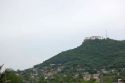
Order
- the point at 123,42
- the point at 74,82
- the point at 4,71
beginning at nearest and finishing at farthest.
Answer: the point at 4,71 → the point at 74,82 → the point at 123,42

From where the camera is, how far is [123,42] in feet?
547

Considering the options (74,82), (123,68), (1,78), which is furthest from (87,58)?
(1,78)

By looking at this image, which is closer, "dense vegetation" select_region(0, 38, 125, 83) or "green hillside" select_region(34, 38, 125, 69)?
"dense vegetation" select_region(0, 38, 125, 83)

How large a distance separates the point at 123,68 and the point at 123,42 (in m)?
37.8

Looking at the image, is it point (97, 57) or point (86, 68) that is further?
point (97, 57)

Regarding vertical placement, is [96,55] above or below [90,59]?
above

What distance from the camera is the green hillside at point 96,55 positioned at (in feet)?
485

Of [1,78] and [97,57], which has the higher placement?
[97,57]

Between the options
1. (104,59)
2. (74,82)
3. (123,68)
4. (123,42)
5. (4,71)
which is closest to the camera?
(4,71)

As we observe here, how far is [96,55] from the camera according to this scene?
156 metres

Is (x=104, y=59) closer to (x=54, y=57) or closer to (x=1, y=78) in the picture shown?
(x=54, y=57)

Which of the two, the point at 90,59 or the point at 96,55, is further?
the point at 96,55

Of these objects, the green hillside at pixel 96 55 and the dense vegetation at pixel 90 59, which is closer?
the dense vegetation at pixel 90 59

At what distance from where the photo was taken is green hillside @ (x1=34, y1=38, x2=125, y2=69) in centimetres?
14775
